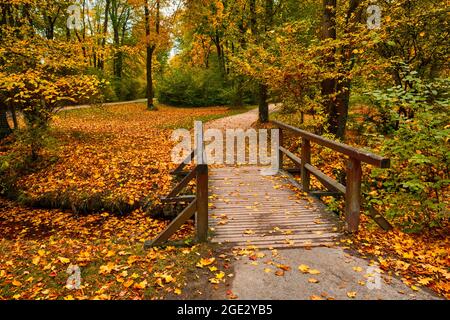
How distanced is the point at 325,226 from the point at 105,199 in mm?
5082

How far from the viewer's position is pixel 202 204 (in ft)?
15.1

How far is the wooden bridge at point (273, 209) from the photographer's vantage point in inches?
179

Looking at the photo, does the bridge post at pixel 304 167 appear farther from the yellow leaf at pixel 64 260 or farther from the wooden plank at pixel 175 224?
the yellow leaf at pixel 64 260

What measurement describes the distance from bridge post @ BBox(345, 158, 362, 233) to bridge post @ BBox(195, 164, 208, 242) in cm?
208

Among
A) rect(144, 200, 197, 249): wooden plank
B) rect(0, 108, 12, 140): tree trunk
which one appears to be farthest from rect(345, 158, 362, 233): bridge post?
rect(0, 108, 12, 140): tree trunk

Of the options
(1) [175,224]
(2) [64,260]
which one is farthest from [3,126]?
(1) [175,224]

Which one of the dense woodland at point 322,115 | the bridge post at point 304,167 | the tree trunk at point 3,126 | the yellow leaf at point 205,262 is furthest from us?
the tree trunk at point 3,126

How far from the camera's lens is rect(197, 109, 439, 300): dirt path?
3418 millimetres

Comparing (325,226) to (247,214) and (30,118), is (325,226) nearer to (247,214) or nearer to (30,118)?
(247,214)

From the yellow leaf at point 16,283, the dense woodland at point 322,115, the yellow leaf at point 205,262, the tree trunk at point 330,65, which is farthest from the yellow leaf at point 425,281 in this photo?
the tree trunk at point 330,65

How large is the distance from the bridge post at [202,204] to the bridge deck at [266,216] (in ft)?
0.67

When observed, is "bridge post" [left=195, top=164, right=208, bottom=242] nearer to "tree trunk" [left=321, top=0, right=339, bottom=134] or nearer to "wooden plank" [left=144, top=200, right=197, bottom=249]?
"wooden plank" [left=144, top=200, right=197, bottom=249]

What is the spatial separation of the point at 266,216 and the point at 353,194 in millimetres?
1450

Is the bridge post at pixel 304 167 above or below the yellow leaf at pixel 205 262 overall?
above
